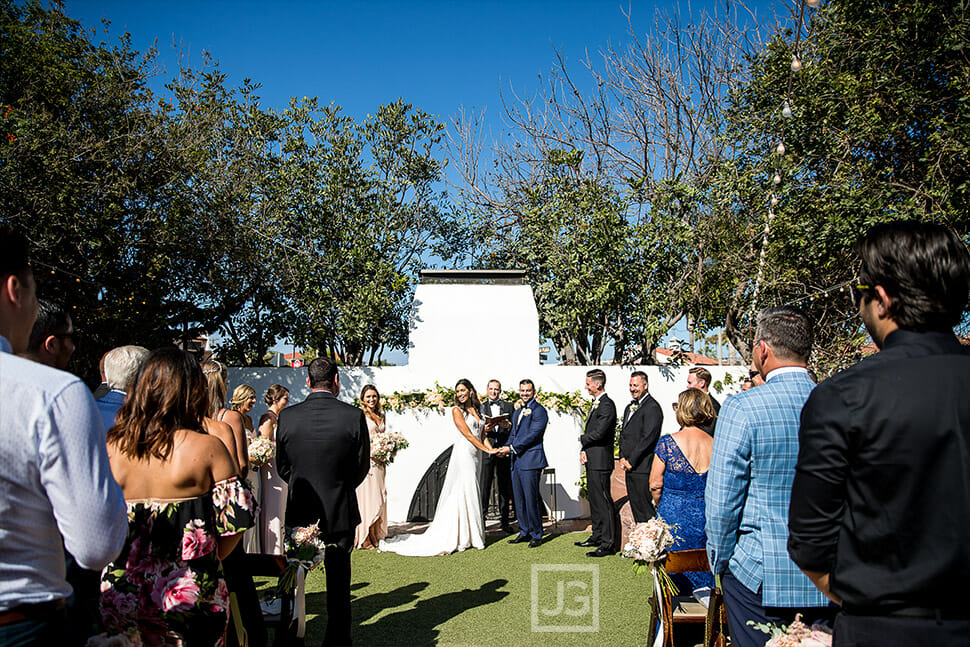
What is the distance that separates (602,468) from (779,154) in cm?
699

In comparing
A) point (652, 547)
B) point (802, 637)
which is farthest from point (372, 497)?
point (802, 637)

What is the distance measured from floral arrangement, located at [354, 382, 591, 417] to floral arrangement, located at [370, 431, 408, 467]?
2.34 meters

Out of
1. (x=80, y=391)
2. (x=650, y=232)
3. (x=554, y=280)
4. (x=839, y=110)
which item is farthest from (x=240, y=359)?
(x=80, y=391)

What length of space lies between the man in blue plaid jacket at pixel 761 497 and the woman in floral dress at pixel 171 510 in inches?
86.4

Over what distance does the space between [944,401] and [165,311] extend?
46.5 feet

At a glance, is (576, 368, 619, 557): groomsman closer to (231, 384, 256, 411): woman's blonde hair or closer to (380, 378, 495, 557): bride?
(380, 378, 495, 557): bride

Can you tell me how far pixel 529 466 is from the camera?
9352mm

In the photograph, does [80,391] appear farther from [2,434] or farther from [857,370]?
[857,370]

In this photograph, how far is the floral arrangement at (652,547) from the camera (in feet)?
13.7

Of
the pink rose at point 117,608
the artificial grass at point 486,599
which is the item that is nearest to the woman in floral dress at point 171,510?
the pink rose at point 117,608

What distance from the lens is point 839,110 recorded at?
10.9 metres

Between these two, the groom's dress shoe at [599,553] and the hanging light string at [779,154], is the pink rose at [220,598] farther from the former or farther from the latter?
the hanging light string at [779,154]

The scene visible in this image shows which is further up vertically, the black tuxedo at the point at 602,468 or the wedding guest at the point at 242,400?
the wedding guest at the point at 242,400

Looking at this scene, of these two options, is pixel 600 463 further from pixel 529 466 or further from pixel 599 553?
pixel 599 553
